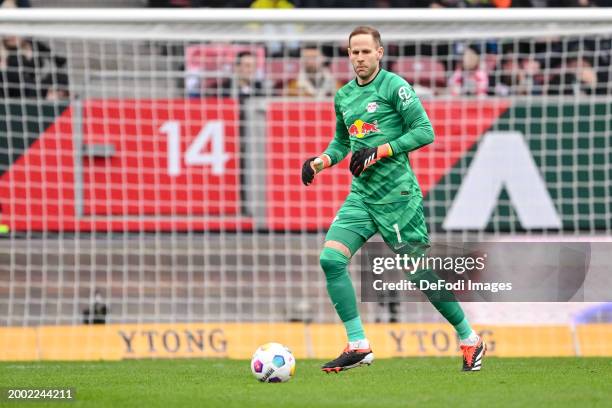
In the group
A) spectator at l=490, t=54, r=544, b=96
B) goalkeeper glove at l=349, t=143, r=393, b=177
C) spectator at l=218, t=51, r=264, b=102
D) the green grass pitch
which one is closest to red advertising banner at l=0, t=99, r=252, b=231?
spectator at l=218, t=51, r=264, b=102

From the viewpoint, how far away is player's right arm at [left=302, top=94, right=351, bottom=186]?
25.3 feet

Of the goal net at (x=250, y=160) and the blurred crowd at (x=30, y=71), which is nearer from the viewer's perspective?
the goal net at (x=250, y=160)

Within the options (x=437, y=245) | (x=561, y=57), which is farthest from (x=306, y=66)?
(x=437, y=245)

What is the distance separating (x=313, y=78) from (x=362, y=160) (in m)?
5.59

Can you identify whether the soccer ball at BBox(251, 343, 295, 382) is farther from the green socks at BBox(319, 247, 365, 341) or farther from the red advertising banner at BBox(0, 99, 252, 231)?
the red advertising banner at BBox(0, 99, 252, 231)

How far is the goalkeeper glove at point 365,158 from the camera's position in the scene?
744cm

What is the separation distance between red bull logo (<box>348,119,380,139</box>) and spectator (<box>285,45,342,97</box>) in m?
4.89

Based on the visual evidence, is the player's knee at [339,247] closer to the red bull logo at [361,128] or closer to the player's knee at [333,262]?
the player's knee at [333,262]

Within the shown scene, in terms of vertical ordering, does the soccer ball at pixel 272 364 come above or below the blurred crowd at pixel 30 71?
below

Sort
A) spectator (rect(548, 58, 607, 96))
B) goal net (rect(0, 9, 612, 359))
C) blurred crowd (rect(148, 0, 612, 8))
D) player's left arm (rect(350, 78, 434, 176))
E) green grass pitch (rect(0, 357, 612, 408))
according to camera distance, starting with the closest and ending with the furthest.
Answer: green grass pitch (rect(0, 357, 612, 408)) < player's left arm (rect(350, 78, 434, 176)) < goal net (rect(0, 9, 612, 359)) < spectator (rect(548, 58, 607, 96)) < blurred crowd (rect(148, 0, 612, 8))

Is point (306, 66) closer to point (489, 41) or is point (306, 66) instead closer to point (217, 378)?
point (489, 41)

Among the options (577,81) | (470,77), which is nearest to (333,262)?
(470,77)

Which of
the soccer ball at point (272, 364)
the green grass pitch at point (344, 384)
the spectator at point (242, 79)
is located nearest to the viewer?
the green grass pitch at point (344, 384)

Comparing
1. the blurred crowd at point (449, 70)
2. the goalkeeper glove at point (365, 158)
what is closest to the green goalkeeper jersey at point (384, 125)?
the goalkeeper glove at point (365, 158)
